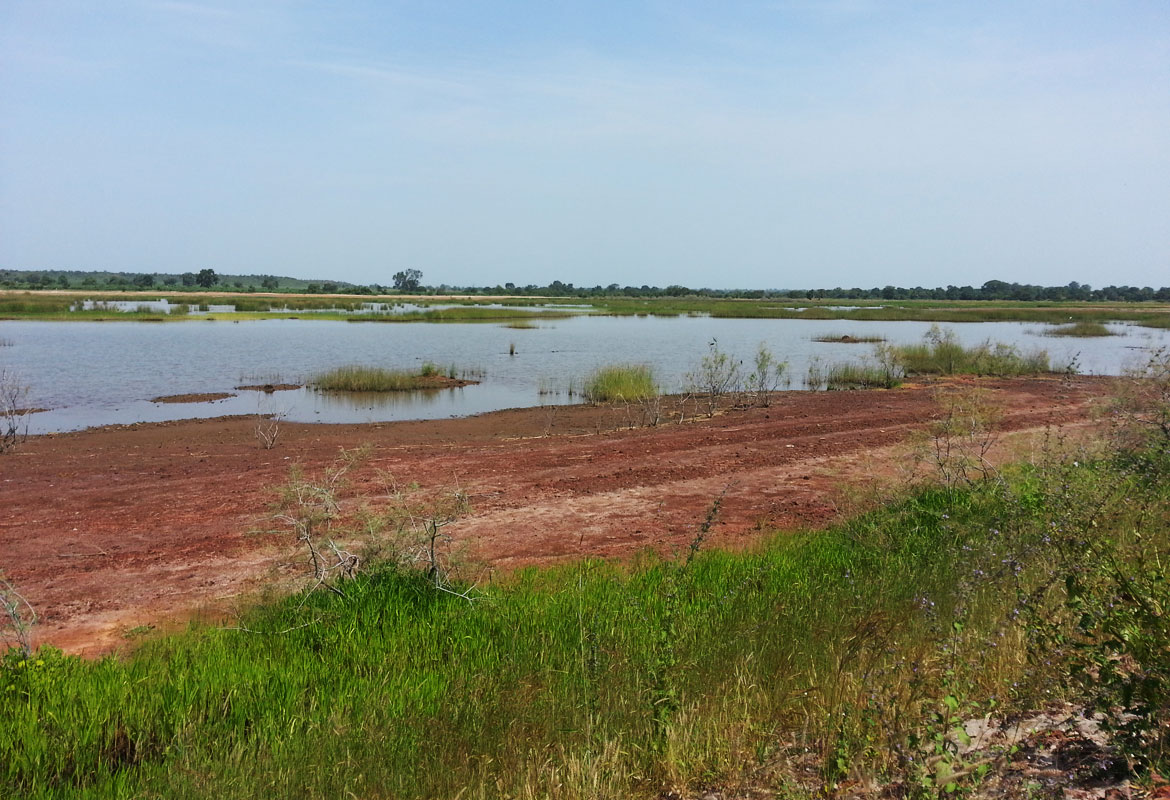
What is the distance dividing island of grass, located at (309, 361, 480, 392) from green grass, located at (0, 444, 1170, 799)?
2110 cm

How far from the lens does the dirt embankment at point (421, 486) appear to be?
6934 millimetres

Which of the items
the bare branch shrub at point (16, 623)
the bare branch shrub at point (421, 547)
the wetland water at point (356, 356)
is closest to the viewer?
the bare branch shrub at point (16, 623)

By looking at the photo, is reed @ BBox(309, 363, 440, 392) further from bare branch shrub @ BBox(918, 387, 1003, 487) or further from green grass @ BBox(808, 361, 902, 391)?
bare branch shrub @ BBox(918, 387, 1003, 487)

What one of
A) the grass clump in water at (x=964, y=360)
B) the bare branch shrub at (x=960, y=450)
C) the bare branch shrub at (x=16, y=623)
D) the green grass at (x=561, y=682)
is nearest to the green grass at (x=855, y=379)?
the grass clump in water at (x=964, y=360)

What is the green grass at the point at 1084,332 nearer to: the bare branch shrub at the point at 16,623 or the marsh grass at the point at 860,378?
the marsh grass at the point at 860,378

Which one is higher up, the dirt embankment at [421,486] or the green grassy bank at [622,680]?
the green grassy bank at [622,680]

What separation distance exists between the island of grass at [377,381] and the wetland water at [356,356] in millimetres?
836

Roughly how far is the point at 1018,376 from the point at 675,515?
74.1 ft

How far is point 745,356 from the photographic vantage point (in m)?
36.3

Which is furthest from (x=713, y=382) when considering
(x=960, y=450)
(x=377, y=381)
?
(x=960, y=450)

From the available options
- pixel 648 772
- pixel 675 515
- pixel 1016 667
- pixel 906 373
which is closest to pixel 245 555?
pixel 675 515

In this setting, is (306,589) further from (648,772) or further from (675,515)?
(675,515)

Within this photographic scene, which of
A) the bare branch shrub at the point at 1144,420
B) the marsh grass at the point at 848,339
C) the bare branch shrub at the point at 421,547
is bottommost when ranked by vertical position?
the bare branch shrub at the point at 421,547

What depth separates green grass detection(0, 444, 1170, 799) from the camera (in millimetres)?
3291
